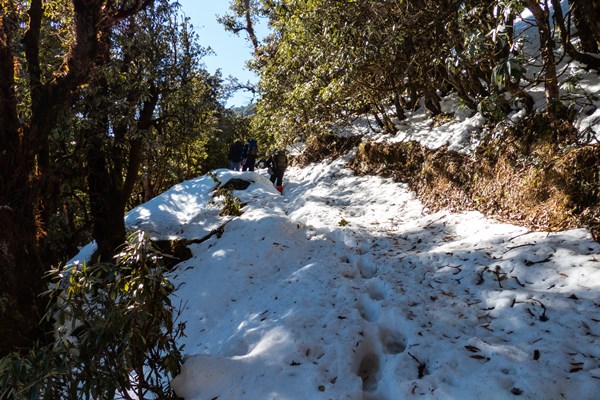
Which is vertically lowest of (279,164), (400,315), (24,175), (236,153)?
A: (400,315)

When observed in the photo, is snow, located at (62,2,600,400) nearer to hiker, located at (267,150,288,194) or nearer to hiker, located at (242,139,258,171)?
hiker, located at (267,150,288,194)

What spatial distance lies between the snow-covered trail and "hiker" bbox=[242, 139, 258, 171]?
10633mm

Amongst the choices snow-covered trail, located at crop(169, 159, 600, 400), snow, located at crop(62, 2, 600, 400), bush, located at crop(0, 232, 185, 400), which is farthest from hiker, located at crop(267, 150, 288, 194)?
bush, located at crop(0, 232, 185, 400)

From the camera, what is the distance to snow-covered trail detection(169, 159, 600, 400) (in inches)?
111

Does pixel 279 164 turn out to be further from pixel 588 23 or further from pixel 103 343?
pixel 103 343

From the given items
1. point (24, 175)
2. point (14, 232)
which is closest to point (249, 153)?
point (24, 175)

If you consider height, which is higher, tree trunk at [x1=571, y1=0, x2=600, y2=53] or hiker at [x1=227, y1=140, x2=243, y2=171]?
hiker at [x1=227, y1=140, x2=243, y2=171]

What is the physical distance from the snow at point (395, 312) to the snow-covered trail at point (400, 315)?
1 centimetres

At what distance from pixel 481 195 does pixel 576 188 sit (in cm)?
169

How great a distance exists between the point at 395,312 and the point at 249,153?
14.2 metres

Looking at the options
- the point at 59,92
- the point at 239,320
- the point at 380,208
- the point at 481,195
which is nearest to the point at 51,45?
the point at 59,92

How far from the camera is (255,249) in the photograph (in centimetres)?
657

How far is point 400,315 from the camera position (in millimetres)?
3750

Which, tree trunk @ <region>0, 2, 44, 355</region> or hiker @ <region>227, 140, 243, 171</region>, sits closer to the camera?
tree trunk @ <region>0, 2, 44, 355</region>
